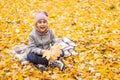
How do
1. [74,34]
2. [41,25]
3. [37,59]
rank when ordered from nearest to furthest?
1. [41,25]
2. [37,59]
3. [74,34]

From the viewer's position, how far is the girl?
5.48 meters

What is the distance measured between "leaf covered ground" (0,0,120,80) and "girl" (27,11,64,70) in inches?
6.4

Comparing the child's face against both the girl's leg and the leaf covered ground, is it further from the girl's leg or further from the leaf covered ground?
the leaf covered ground

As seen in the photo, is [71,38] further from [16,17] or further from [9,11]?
[9,11]

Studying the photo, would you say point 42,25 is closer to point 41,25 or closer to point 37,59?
point 41,25

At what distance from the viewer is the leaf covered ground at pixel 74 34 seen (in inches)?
210

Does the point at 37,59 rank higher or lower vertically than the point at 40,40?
lower

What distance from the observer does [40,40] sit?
224 inches

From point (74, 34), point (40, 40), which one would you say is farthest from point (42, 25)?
point (74, 34)

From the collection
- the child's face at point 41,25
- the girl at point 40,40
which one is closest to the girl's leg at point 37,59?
the girl at point 40,40

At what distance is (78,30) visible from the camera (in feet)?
25.0

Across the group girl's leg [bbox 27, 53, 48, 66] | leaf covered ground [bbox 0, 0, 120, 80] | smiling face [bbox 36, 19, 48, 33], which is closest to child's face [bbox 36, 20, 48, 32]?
smiling face [bbox 36, 19, 48, 33]

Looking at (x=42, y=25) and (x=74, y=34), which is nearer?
(x=42, y=25)

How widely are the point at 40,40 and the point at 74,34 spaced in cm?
180
